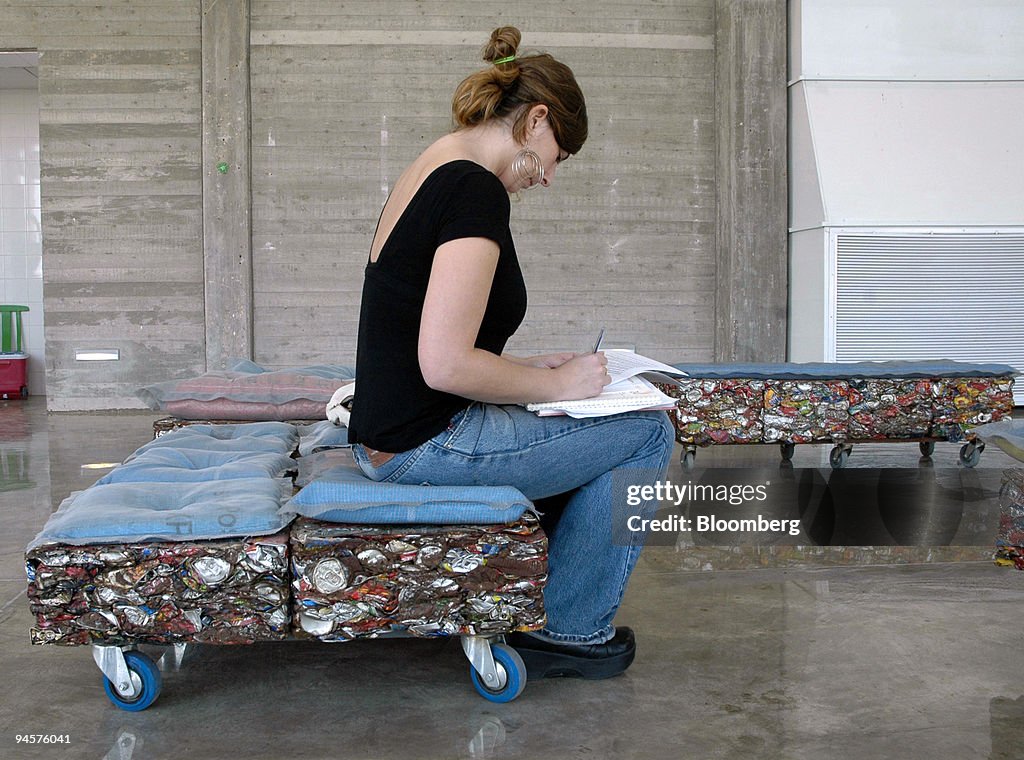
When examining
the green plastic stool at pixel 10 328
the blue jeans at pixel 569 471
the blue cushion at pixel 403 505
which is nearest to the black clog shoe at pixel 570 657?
the blue jeans at pixel 569 471

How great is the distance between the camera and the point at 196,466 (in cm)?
220

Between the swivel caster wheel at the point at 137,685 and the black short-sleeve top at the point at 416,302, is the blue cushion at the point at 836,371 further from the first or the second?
the swivel caster wheel at the point at 137,685

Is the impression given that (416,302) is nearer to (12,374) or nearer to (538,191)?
(538,191)

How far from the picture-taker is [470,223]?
5.33 feet

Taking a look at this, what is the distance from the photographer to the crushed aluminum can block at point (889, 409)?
13.7 ft

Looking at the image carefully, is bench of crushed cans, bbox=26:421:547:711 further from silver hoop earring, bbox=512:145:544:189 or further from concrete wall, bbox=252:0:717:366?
concrete wall, bbox=252:0:717:366

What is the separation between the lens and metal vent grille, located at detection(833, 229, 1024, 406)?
20.2 ft

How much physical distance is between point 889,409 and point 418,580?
9.95ft

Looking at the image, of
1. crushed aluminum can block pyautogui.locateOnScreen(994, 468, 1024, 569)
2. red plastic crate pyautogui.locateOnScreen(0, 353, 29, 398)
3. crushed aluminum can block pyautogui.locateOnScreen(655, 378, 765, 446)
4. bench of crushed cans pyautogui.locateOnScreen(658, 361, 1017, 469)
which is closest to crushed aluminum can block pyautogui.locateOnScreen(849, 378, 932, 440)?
bench of crushed cans pyautogui.locateOnScreen(658, 361, 1017, 469)

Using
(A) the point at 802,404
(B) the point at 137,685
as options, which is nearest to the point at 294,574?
(B) the point at 137,685

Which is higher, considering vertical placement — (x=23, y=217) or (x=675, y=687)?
(x=23, y=217)

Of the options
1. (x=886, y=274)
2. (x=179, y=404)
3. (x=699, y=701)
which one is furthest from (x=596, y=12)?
(x=699, y=701)

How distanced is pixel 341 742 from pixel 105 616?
43 cm

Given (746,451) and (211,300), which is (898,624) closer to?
(746,451)
